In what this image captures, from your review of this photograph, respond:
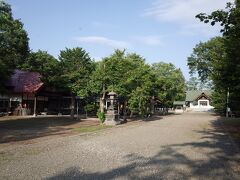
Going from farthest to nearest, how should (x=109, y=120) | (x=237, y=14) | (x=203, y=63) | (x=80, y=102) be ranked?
(x=203, y=63) → (x=80, y=102) → (x=109, y=120) → (x=237, y=14)

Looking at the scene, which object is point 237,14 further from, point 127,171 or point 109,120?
point 109,120

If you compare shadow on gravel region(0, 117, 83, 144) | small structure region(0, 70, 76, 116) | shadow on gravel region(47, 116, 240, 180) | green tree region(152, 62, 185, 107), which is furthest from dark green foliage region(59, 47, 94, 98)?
green tree region(152, 62, 185, 107)

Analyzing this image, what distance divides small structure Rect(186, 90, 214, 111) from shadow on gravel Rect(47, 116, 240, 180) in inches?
3293

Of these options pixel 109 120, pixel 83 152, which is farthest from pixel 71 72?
pixel 83 152

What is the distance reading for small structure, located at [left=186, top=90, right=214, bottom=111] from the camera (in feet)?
320

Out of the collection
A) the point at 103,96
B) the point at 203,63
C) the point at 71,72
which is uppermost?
the point at 203,63

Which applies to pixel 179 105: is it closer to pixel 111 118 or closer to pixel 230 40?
pixel 111 118

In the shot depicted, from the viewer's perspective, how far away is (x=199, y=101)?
99.7m

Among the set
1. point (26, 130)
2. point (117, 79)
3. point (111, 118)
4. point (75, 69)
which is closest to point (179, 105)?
point (75, 69)

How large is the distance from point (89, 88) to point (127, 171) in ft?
81.3

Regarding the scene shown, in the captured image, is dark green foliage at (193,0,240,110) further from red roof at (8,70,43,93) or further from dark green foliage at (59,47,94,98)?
red roof at (8,70,43,93)

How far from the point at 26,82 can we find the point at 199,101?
6625cm

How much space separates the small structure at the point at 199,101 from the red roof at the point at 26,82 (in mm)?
61906

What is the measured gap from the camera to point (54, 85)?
42.5 meters
